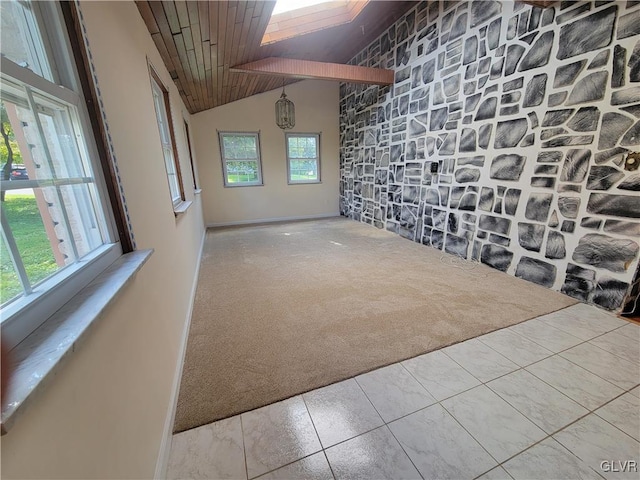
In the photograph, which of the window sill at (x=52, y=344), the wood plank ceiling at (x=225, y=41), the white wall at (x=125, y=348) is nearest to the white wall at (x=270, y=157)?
the wood plank ceiling at (x=225, y=41)

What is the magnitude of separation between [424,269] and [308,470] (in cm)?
243

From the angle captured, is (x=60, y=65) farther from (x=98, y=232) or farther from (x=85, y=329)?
(x=85, y=329)

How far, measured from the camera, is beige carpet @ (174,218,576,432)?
152 centimetres

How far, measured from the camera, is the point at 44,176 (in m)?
0.68

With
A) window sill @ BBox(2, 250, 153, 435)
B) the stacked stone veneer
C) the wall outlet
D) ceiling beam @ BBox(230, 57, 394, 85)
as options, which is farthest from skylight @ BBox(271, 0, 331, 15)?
the wall outlet

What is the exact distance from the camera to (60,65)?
0.80m

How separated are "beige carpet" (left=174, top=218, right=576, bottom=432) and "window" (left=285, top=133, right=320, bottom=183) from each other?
2.74 meters

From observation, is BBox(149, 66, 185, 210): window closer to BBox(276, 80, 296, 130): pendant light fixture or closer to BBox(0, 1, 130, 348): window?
BBox(0, 1, 130, 348): window

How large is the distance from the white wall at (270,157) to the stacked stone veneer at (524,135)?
188 centimetres

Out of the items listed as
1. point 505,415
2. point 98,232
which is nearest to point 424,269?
point 505,415

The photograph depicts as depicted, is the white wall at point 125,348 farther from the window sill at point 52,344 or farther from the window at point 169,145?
the window at point 169,145

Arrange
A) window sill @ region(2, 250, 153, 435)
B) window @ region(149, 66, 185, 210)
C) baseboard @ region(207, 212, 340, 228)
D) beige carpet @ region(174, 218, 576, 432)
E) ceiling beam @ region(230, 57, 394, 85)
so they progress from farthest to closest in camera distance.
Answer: baseboard @ region(207, 212, 340, 228)
ceiling beam @ region(230, 57, 394, 85)
window @ region(149, 66, 185, 210)
beige carpet @ region(174, 218, 576, 432)
window sill @ region(2, 250, 153, 435)

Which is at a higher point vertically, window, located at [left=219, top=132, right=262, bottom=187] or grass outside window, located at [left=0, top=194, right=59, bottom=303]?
window, located at [left=219, top=132, right=262, bottom=187]

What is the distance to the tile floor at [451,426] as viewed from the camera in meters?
1.08
